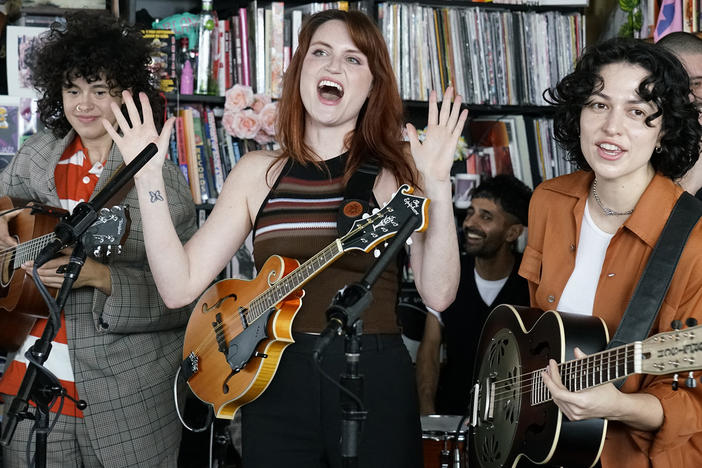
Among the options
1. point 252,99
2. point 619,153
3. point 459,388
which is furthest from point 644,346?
point 252,99

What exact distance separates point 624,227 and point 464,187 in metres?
1.72

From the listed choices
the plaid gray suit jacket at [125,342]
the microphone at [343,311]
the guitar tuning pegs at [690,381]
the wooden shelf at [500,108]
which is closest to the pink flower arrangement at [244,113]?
the wooden shelf at [500,108]

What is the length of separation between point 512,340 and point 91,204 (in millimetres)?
1067

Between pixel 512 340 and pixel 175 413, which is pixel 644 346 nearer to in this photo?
pixel 512 340

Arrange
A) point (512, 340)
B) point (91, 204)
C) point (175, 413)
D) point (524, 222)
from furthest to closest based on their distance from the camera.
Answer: point (524, 222)
point (175, 413)
point (512, 340)
point (91, 204)

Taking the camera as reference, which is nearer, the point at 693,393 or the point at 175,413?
the point at 693,393

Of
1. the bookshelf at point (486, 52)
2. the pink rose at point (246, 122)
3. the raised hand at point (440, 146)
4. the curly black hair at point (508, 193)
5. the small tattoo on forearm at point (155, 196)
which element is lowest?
the curly black hair at point (508, 193)

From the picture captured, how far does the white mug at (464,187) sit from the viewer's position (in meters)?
3.61

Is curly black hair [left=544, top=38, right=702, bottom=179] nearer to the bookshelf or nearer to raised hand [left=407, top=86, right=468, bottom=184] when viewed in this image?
raised hand [left=407, top=86, right=468, bottom=184]

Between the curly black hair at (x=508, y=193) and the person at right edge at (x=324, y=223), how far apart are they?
148cm

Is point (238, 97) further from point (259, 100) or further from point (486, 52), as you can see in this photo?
point (486, 52)

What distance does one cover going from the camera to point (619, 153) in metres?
1.90

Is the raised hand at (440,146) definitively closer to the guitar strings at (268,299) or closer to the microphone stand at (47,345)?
the guitar strings at (268,299)

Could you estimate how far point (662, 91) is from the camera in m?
1.89
